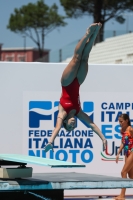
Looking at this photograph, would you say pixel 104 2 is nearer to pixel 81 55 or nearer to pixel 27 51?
pixel 81 55

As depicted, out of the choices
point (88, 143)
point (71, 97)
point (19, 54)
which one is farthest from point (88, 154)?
point (19, 54)

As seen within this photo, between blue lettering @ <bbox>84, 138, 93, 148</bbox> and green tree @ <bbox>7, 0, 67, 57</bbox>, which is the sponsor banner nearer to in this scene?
blue lettering @ <bbox>84, 138, 93, 148</bbox>

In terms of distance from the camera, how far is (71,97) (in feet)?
30.1

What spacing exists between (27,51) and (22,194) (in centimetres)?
7738

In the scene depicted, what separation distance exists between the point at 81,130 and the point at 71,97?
12.5 feet

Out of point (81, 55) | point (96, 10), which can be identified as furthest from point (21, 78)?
point (96, 10)

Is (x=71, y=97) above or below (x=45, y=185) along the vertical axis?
above

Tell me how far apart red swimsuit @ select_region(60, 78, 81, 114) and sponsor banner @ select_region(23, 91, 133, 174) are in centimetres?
356

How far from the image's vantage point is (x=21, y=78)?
12.8 m

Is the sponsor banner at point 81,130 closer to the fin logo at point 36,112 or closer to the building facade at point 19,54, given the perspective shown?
the fin logo at point 36,112

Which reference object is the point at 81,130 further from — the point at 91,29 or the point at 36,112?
the point at 91,29

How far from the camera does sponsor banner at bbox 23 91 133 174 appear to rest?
502 inches

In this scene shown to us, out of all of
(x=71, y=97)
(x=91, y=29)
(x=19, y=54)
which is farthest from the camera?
(x=19, y=54)

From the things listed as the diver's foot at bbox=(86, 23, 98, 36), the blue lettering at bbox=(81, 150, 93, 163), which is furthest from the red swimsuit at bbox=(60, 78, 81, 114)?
the blue lettering at bbox=(81, 150, 93, 163)
